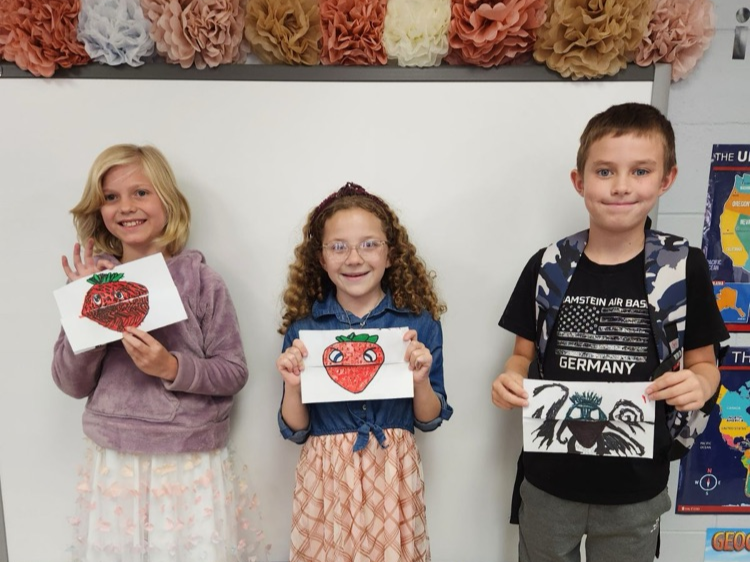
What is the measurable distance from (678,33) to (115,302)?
168cm

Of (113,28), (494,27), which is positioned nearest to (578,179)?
(494,27)

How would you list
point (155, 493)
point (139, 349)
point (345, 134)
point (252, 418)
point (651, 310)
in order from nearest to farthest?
point (651, 310) < point (139, 349) < point (155, 493) < point (345, 134) < point (252, 418)

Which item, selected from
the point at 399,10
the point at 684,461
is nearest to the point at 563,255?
the point at 399,10

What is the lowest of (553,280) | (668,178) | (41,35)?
(553,280)

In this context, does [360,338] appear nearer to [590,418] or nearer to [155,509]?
[590,418]

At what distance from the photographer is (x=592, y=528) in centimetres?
134

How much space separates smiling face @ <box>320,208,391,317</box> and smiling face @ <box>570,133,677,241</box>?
52 cm

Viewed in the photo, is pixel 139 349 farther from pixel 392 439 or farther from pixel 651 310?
pixel 651 310

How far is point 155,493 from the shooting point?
1472mm

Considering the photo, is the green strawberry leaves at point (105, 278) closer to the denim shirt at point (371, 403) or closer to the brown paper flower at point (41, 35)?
the denim shirt at point (371, 403)

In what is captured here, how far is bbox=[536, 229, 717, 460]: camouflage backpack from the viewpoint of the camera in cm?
125

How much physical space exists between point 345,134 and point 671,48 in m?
0.95

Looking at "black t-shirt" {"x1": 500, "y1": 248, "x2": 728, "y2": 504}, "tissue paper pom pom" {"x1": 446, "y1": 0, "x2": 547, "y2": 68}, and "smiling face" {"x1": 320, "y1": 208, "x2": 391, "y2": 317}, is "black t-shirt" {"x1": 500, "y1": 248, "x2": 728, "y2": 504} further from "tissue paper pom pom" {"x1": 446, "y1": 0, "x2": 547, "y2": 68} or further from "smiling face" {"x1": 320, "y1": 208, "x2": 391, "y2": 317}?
"tissue paper pom pom" {"x1": 446, "y1": 0, "x2": 547, "y2": 68}

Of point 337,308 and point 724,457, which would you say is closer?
point 337,308
